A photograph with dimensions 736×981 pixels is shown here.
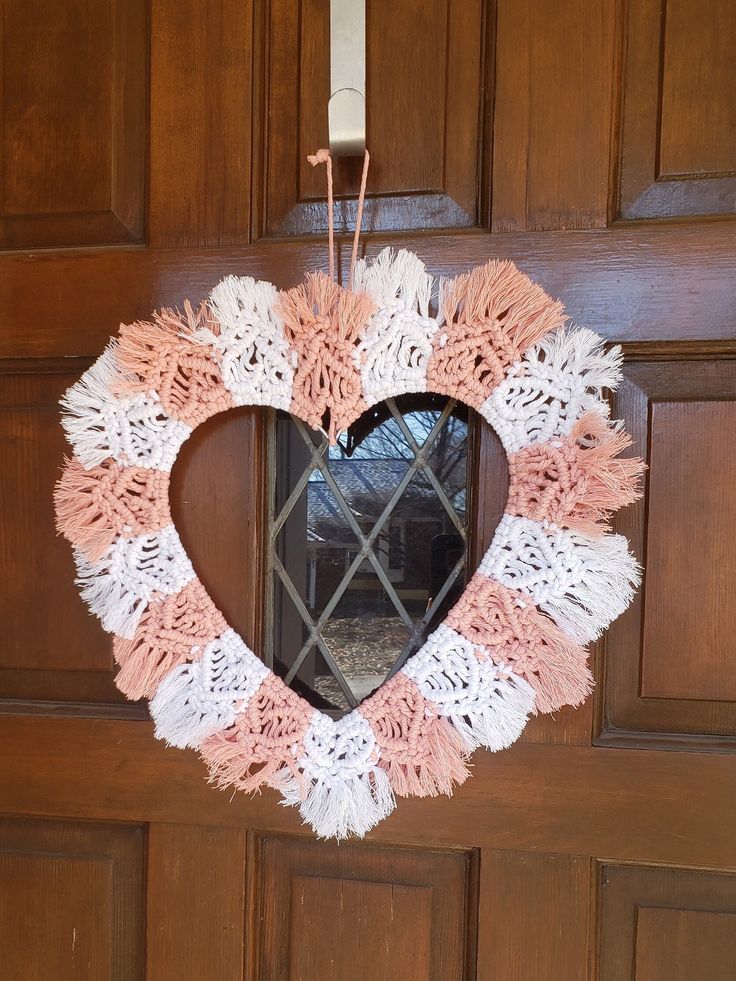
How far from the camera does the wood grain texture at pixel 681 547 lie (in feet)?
1.85

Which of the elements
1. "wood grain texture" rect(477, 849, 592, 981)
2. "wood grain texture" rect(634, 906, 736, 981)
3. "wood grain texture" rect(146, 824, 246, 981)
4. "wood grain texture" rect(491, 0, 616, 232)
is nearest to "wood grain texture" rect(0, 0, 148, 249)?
"wood grain texture" rect(491, 0, 616, 232)

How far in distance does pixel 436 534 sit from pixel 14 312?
471mm

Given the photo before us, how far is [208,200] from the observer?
1.99 feet

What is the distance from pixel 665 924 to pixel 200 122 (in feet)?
2.79

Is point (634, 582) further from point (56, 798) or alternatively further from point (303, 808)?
point (56, 798)

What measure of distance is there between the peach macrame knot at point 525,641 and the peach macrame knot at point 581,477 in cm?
8

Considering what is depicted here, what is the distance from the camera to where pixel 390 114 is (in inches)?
22.9

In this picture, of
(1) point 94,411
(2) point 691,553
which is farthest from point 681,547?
(1) point 94,411

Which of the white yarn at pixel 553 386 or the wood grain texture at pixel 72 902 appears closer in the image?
the white yarn at pixel 553 386

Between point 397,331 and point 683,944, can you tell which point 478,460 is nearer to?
point 397,331

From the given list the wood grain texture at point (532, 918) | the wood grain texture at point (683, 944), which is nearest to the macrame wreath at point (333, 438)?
the wood grain texture at point (532, 918)

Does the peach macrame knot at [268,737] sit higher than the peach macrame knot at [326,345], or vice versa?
the peach macrame knot at [326,345]

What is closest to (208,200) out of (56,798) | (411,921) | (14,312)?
(14,312)

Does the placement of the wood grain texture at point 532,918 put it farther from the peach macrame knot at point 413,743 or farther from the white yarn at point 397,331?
the white yarn at point 397,331
